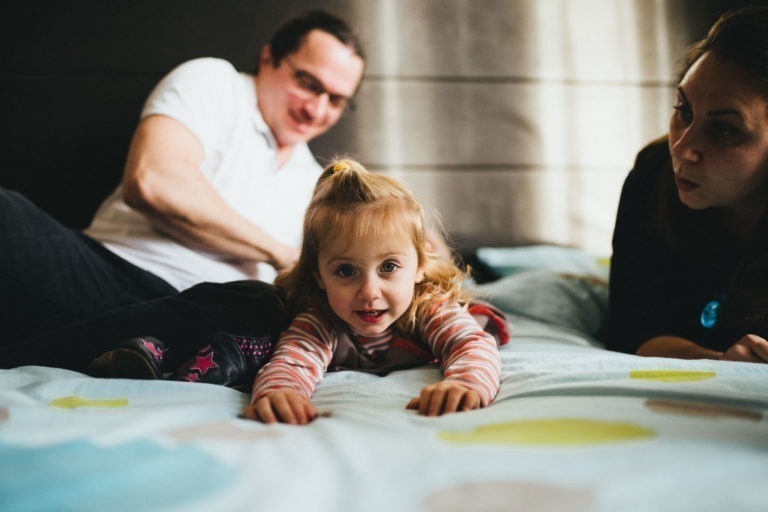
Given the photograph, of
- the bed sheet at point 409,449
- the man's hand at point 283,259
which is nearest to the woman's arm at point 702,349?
the bed sheet at point 409,449

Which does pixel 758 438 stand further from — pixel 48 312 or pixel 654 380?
pixel 48 312

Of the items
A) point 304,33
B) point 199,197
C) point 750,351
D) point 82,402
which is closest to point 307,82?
point 304,33

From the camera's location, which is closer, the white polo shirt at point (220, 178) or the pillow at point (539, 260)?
the white polo shirt at point (220, 178)

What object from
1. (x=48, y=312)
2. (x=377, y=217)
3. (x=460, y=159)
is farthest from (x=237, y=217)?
(x=460, y=159)

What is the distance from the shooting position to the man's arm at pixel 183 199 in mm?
1377

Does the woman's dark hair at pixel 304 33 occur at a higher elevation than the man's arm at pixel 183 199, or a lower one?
higher

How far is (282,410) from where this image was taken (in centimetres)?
75

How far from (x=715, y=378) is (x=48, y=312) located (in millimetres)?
1074

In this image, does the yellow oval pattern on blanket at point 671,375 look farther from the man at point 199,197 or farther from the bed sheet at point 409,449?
the man at point 199,197

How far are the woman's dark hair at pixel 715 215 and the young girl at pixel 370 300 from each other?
43 cm

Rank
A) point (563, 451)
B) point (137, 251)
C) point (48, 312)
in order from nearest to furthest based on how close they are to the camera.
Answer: point (563, 451), point (48, 312), point (137, 251)

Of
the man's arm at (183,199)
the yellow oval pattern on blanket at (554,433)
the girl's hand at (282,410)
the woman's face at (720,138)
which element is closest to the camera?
the yellow oval pattern on blanket at (554,433)

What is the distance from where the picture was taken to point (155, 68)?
1.87 meters

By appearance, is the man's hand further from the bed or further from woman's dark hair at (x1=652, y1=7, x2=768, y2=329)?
woman's dark hair at (x1=652, y1=7, x2=768, y2=329)
